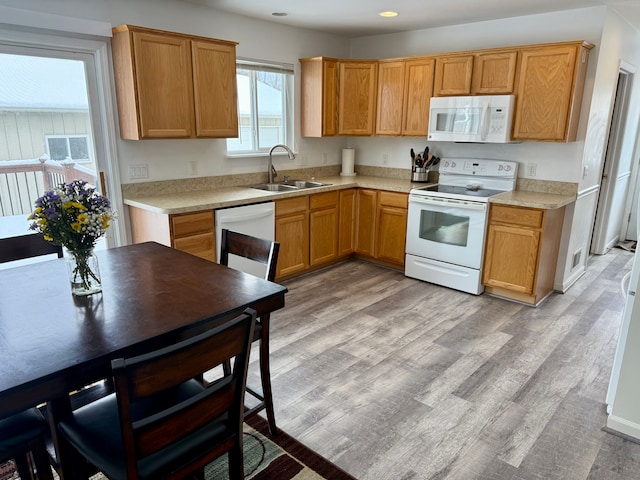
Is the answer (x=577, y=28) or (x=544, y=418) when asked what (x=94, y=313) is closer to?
(x=544, y=418)

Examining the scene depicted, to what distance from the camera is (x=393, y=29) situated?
14.8 feet

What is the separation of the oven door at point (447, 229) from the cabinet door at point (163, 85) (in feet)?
7.21

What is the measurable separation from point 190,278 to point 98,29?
2.24m

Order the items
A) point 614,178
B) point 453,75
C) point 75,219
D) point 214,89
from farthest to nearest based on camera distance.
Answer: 1. point 614,178
2. point 453,75
3. point 214,89
4. point 75,219

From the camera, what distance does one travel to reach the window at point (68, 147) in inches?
120

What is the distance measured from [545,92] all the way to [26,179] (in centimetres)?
399

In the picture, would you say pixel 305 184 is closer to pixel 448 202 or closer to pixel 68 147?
pixel 448 202

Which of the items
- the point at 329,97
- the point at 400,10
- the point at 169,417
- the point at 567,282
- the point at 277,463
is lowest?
the point at 277,463

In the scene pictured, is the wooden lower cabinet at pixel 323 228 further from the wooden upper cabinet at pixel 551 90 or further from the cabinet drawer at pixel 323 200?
the wooden upper cabinet at pixel 551 90

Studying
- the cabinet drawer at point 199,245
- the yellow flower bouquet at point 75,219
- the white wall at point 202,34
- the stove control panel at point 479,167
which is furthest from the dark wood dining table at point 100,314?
the stove control panel at point 479,167

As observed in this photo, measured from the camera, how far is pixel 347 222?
4645mm

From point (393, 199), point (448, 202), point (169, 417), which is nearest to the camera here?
point (169, 417)

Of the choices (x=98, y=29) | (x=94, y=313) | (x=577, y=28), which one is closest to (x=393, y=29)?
(x=577, y=28)

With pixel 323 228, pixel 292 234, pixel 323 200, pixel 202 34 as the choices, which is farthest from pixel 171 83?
pixel 323 228
